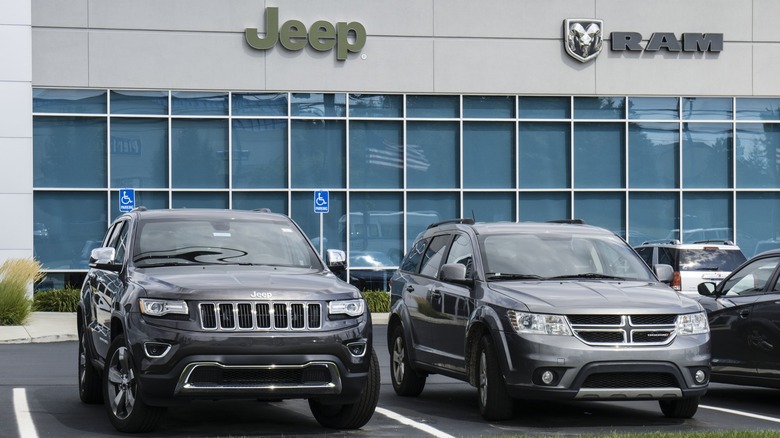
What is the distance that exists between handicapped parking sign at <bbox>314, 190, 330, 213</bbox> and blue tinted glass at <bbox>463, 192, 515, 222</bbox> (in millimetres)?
4067

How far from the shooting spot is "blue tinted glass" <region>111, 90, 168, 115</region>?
3238 centimetres

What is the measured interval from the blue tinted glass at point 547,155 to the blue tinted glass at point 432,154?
189cm

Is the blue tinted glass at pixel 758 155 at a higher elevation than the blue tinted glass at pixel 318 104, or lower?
lower

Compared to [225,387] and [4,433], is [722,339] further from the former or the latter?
[4,433]

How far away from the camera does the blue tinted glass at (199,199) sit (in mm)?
32625

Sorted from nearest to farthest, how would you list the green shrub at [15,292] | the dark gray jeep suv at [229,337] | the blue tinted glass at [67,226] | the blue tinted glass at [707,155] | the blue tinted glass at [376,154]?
the dark gray jeep suv at [229,337], the green shrub at [15,292], the blue tinted glass at [67,226], the blue tinted glass at [376,154], the blue tinted glass at [707,155]

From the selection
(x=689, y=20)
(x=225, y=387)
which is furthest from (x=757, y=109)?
(x=225, y=387)

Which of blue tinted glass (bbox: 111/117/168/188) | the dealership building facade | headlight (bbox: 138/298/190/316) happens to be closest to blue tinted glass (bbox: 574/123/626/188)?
the dealership building facade

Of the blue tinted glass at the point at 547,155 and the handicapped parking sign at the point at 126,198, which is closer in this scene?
the handicapped parking sign at the point at 126,198

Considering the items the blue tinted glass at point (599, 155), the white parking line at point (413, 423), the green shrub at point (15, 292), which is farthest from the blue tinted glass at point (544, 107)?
the white parking line at point (413, 423)

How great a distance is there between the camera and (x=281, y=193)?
33.1 m

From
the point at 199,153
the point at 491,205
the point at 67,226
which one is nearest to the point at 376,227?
the point at 491,205

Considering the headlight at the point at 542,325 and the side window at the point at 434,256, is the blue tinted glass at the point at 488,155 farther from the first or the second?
the headlight at the point at 542,325

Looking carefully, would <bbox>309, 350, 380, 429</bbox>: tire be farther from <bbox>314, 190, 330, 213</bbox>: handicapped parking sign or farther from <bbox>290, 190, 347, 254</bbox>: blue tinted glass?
<bbox>290, 190, 347, 254</bbox>: blue tinted glass
